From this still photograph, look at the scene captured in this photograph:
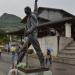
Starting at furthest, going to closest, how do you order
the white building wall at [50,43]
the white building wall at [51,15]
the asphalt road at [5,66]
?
1. the white building wall at [51,15]
2. the white building wall at [50,43]
3. the asphalt road at [5,66]

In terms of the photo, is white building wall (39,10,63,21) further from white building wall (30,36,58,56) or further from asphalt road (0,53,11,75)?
asphalt road (0,53,11,75)

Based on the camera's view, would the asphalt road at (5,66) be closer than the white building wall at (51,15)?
Yes

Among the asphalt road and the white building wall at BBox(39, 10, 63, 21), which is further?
the white building wall at BBox(39, 10, 63, 21)

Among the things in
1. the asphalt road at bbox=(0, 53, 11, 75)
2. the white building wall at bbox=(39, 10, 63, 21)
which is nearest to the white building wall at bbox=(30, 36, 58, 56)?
the asphalt road at bbox=(0, 53, 11, 75)

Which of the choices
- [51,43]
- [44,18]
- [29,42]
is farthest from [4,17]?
[29,42]

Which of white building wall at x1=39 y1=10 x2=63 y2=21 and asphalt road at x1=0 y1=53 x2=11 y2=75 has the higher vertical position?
white building wall at x1=39 y1=10 x2=63 y2=21

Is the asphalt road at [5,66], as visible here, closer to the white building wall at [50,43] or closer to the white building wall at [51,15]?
the white building wall at [50,43]

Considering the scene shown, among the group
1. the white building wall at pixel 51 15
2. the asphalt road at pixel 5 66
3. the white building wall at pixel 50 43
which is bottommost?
the asphalt road at pixel 5 66

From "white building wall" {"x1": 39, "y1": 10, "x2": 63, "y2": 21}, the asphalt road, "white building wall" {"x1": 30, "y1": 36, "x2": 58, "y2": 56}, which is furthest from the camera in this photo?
"white building wall" {"x1": 39, "y1": 10, "x2": 63, "y2": 21}

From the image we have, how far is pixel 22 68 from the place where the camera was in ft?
32.2

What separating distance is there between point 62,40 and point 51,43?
165cm

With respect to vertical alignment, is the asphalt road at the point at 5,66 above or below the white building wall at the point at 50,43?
below

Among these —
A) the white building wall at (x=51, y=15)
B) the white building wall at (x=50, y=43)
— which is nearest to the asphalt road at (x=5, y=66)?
the white building wall at (x=50, y=43)

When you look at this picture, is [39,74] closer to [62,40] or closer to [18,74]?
[18,74]
